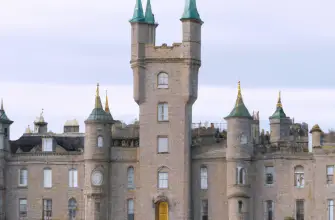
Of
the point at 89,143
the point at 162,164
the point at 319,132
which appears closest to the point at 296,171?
the point at 319,132

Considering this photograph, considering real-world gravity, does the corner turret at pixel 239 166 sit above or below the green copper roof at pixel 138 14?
below

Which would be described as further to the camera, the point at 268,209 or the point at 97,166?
the point at 97,166

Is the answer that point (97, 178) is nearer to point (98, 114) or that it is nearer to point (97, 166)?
point (97, 166)

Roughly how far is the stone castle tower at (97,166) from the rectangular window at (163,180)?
5026mm

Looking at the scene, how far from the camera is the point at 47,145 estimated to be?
11706 cm

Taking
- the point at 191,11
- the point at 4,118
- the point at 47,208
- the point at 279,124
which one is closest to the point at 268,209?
the point at 191,11

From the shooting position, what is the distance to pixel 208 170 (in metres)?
111

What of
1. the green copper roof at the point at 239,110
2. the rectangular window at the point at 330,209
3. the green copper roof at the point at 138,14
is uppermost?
the green copper roof at the point at 138,14

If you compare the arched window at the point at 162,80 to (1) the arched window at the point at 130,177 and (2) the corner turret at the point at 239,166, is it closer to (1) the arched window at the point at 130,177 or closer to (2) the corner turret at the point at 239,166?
(2) the corner turret at the point at 239,166

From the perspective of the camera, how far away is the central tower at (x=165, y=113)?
111m

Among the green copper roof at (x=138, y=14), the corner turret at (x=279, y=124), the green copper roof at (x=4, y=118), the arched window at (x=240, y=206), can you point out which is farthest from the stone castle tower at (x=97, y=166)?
the corner turret at (x=279, y=124)

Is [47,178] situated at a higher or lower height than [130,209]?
higher

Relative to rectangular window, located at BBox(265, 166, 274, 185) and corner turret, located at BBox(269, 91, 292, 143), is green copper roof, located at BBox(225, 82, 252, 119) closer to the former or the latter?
rectangular window, located at BBox(265, 166, 274, 185)

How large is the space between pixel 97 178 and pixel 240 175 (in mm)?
13659
